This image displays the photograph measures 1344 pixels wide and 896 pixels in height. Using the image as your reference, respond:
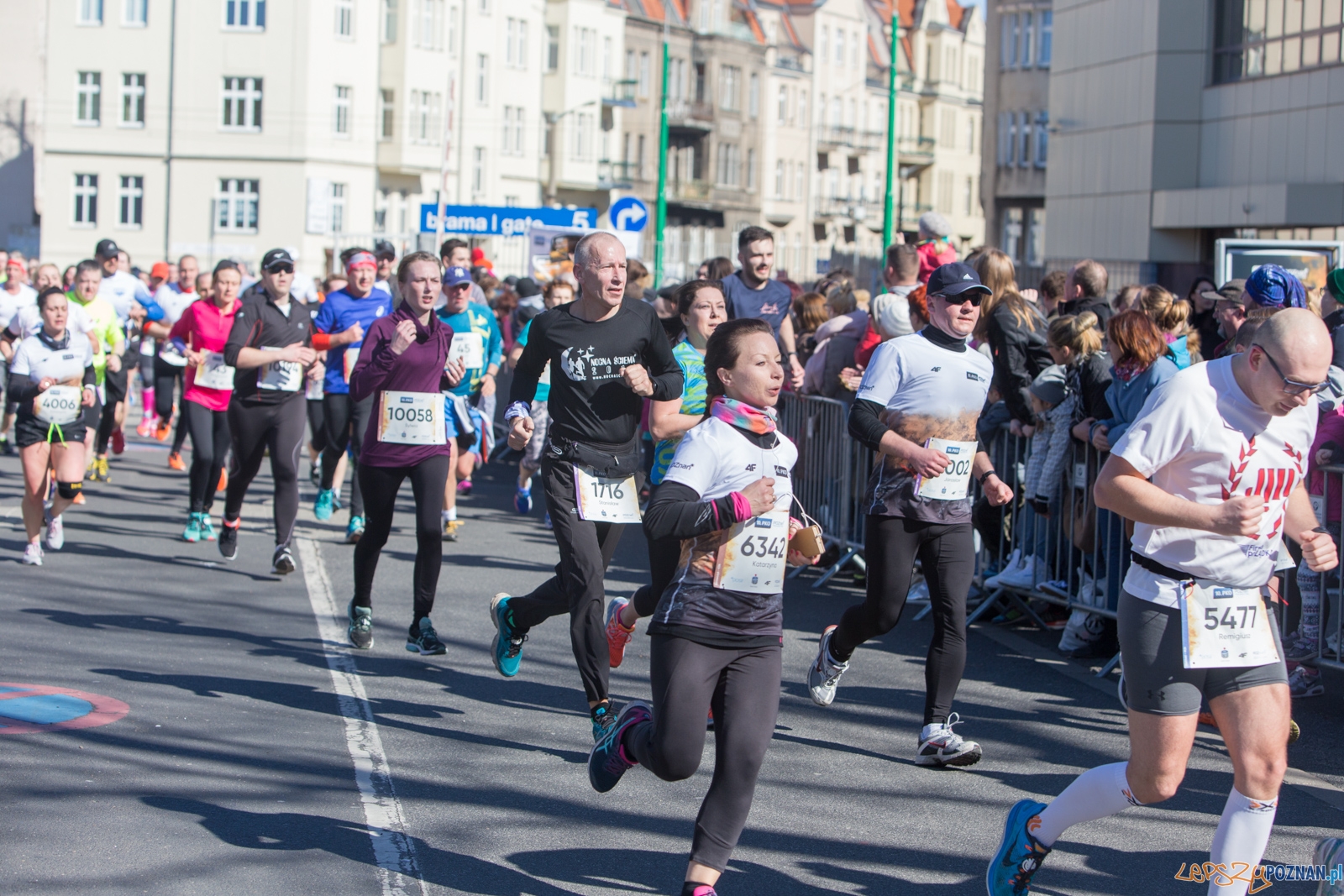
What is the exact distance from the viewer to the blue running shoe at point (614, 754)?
4922 millimetres

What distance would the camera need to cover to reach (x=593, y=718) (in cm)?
645

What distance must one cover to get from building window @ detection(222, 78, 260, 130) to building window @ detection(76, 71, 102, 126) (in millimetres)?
4650

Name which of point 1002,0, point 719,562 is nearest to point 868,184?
point 1002,0

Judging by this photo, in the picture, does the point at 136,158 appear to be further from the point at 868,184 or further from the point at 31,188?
the point at 868,184

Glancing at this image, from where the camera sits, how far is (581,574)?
6.50 metres

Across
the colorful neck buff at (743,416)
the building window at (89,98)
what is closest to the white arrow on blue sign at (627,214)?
the colorful neck buff at (743,416)

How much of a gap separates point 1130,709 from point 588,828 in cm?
191

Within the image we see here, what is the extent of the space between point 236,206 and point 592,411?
5057 centimetres

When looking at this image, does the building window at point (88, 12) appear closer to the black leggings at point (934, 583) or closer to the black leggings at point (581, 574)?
the black leggings at point (581, 574)

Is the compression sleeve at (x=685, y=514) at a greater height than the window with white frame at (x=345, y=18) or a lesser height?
lesser

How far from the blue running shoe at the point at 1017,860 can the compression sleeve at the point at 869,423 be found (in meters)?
1.93

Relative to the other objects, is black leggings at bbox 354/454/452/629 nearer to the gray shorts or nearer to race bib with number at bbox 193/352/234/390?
race bib with number at bbox 193/352/234/390

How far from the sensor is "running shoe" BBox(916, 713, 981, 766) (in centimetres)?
636

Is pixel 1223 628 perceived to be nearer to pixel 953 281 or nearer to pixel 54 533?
pixel 953 281
